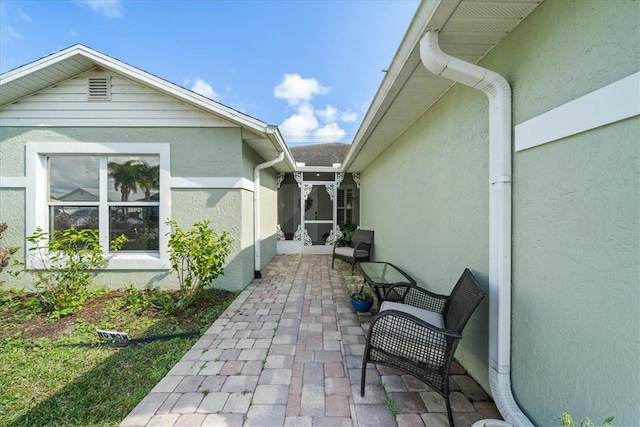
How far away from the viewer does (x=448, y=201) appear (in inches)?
109

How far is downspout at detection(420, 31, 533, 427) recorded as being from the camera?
1823mm

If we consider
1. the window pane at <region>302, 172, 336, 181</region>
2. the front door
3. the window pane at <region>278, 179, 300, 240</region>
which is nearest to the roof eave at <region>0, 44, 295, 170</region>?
the window pane at <region>302, 172, 336, 181</region>

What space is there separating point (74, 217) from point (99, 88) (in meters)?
2.41

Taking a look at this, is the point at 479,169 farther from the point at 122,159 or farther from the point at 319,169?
the point at 319,169

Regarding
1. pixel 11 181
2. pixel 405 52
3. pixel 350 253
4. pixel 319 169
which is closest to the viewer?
pixel 405 52

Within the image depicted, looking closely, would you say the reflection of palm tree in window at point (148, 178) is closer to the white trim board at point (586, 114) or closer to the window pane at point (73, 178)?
the window pane at point (73, 178)

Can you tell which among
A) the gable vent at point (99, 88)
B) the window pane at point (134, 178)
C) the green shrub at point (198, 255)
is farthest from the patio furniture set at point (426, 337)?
the gable vent at point (99, 88)

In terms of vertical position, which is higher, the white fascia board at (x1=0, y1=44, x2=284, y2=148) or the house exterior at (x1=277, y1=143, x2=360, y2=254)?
the white fascia board at (x1=0, y1=44, x2=284, y2=148)

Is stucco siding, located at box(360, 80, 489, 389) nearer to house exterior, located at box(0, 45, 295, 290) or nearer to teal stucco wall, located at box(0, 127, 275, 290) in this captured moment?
house exterior, located at box(0, 45, 295, 290)

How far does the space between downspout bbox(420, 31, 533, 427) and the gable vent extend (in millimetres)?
5404

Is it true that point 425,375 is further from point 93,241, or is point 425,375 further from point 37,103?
point 37,103

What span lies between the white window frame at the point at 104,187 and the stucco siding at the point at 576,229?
16.5ft

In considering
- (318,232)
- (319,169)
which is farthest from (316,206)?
(319,169)

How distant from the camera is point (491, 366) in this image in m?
1.92
